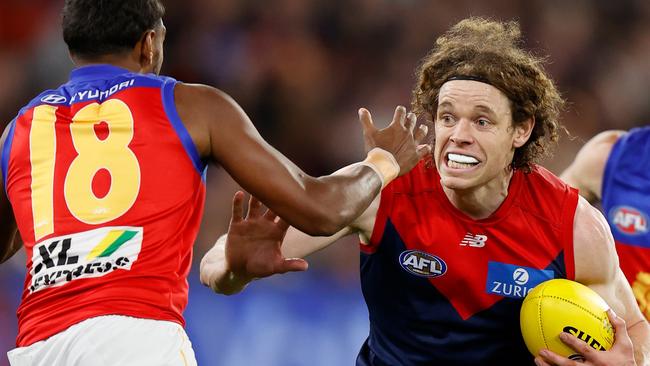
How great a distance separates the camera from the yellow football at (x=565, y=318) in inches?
155

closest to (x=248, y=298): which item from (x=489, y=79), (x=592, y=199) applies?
(x=592, y=199)

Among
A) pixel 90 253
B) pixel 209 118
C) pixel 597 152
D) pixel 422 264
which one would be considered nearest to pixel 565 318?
pixel 422 264

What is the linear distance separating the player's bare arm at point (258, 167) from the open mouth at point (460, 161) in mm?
826

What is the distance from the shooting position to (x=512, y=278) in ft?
14.0

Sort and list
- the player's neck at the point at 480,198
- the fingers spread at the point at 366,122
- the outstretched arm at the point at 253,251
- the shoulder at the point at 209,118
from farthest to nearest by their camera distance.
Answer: the player's neck at the point at 480,198 < the fingers spread at the point at 366,122 < the outstretched arm at the point at 253,251 < the shoulder at the point at 209,118

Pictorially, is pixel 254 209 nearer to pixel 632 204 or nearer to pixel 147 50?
pixel 147 50

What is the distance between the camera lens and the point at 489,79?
172 inches

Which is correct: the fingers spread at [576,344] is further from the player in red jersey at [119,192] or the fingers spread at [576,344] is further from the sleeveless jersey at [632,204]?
the sleeveless jersey at [632,204]

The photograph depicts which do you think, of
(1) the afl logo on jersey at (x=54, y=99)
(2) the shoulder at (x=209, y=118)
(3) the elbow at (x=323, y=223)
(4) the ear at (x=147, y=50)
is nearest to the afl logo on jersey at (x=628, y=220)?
(3) the elbow at (x=323, y=223)

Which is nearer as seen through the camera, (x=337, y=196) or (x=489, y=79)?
(x=337, y=196)

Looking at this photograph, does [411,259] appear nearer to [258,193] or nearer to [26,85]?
[258,193]

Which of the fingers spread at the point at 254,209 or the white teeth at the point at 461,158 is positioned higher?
the white teeth at the point at 461,158

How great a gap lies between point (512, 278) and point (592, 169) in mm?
1547

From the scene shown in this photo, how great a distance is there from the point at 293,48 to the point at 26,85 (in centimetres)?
232
